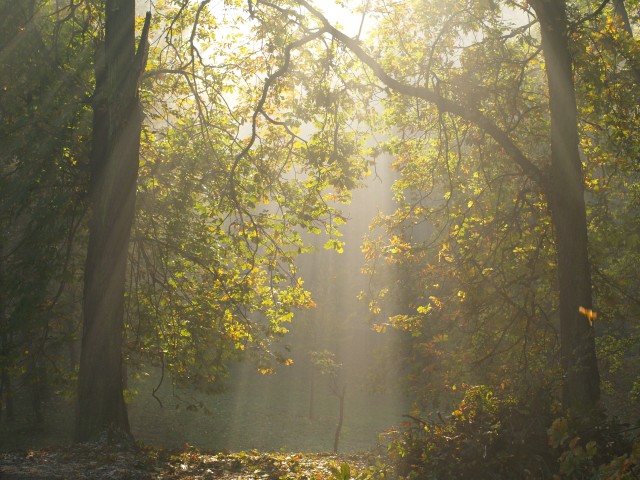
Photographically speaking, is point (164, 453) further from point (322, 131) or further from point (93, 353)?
point (322, 131)

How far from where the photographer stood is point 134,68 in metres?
8.94

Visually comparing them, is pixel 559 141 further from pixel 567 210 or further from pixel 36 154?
pixel 36 154

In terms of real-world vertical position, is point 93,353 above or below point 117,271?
below

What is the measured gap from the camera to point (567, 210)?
26.2ft

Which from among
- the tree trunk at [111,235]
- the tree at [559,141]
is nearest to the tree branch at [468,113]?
the tree at [559,141]

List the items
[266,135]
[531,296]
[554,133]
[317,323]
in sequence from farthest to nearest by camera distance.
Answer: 1. [317,323]
2. [266,135]
3. [531,296]
4. [554,133]

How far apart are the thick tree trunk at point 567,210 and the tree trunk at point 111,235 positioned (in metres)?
5.76

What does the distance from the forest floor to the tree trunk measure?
0.64 m

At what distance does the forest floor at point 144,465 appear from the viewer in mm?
6281

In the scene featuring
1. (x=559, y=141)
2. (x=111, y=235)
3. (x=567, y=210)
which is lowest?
(x=111, y=235)

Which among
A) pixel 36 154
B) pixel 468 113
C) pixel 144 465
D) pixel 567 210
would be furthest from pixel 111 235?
pixel 567 210

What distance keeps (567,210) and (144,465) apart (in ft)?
20.5

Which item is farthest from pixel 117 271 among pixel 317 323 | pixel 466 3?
pixel 317 323

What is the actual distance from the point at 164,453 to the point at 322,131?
600 cm
